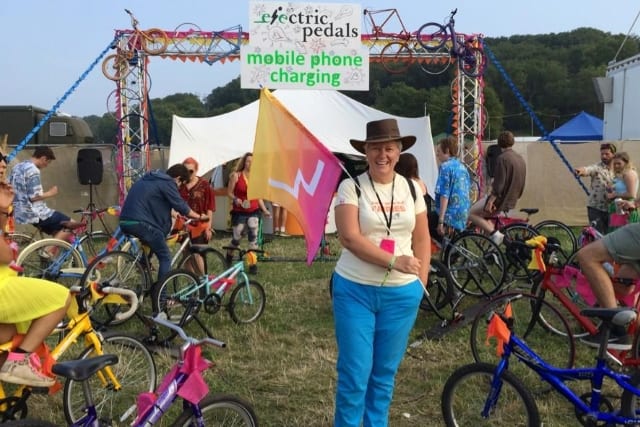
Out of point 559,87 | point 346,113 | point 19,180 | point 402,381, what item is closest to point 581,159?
point 346,113

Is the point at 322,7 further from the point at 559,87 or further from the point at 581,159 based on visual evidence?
the point at 559,87

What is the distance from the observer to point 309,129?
11.1 meters

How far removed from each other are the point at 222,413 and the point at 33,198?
5187mm

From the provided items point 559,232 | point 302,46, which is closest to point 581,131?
point 559,232

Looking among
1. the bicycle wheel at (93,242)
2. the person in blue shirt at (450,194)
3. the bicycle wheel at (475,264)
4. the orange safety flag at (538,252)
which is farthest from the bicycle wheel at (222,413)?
the bicycle wheel at (93,242)

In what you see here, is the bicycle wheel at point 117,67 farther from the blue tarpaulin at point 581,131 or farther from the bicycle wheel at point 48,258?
the blue tarpaulin at point 581,131

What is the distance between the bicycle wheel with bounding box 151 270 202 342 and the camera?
527 centimetres

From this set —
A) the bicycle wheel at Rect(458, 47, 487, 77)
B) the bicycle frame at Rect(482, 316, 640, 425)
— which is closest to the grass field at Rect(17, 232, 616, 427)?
the bicycle frame at Rect(482, 316, 640, 425)

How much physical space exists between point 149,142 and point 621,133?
14038mm

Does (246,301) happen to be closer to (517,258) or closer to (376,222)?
(517,258)

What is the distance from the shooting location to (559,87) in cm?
5569

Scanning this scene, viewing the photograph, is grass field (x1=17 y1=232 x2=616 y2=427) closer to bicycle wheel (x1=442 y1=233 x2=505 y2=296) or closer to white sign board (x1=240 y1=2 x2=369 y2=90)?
bicycle wheel (x1=442 y1=233 x2=505 y2=296)

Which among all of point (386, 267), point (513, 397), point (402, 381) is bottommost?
point (402, 381)

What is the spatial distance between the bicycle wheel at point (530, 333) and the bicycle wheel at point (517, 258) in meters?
0.96
